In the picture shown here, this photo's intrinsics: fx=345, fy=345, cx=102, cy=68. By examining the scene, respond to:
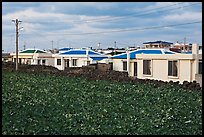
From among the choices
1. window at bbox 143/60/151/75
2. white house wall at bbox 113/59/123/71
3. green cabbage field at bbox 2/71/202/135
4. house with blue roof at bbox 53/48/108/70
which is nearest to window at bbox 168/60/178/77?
window at bbox 143/60/151/75

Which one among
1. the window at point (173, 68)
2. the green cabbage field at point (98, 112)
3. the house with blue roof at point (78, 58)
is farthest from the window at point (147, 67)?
the house with blue roof at point (78, 58)

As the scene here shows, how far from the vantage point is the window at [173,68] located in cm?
1570

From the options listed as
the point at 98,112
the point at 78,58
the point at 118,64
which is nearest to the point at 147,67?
the point at 118,64

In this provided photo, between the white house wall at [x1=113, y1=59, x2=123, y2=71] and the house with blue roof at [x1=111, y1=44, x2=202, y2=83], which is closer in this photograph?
the house with blue roof at [x1=111, y1=44, x2=202, y2=83]

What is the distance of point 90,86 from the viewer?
10633mm

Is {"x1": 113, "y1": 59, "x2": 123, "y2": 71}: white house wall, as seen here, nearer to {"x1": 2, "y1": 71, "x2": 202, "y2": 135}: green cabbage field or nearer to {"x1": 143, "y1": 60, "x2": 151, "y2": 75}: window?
{"x1": 143, "y1": 60, "x2": 151, "y2": 75}: window

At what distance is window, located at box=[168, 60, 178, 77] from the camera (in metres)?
15.7

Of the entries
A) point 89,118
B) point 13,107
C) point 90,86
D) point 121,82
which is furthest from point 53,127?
point 121,82

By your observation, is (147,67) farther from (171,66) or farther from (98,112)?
(98,112)

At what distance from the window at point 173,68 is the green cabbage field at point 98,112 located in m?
6.08

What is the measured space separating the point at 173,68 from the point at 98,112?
987cm

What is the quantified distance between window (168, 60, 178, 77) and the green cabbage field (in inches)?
240

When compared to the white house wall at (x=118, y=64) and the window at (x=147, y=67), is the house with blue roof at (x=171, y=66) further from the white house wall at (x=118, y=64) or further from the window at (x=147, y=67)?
the white house wall at (x=118, y=64)

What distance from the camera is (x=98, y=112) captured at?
6.59 metres
